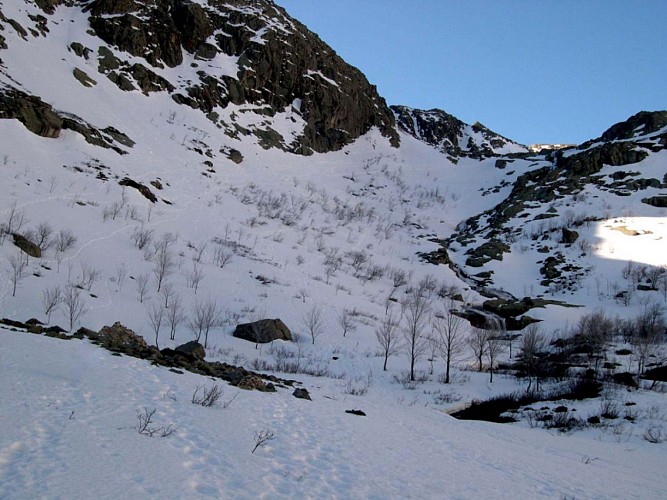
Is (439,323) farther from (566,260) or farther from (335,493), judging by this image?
(335,493)

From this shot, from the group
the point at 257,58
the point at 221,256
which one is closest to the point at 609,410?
the point at 221,256

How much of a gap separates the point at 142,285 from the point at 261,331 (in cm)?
705

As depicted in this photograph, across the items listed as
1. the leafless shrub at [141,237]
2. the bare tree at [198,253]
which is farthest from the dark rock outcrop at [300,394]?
the bare tree at [198,253]

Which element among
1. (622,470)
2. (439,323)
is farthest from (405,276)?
(622,470)

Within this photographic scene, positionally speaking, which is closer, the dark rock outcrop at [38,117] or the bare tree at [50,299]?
the bare tree at [50,299]

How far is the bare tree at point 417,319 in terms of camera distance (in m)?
26.6

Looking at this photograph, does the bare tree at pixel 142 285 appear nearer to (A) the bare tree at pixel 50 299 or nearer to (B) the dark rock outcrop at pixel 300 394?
(A) the bare tree at pixel 50 299

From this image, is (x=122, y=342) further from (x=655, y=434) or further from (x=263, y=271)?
(x=263, y=271)

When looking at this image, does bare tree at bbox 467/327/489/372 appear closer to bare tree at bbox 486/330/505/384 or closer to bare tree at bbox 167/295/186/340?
bare tree at bbox 486/330/505/384

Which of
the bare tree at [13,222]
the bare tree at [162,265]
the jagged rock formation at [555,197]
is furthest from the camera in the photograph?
the jagged rock formation at [555,197]

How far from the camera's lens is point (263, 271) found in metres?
31.9

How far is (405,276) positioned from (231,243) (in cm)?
1858

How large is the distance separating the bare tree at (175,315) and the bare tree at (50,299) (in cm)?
486

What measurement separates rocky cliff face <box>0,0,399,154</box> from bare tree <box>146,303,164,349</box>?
3990 cm
